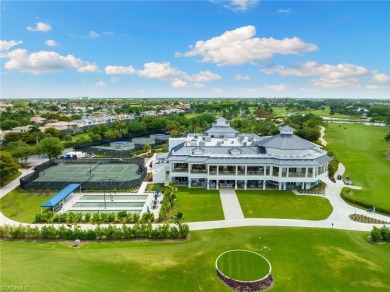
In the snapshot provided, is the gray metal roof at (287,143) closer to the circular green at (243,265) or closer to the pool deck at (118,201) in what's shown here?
the pool deck at (118,201)

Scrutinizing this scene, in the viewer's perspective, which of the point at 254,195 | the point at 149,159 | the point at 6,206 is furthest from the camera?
the point at 149,159

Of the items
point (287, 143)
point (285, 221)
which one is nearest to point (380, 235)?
point (285, 221)

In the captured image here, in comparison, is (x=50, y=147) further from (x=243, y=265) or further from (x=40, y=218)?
(x=243, y=265)

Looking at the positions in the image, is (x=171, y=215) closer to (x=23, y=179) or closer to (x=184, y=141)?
(x=184, y=141)

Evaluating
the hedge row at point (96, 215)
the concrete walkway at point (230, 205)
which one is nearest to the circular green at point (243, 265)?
the concrete walkway at point (230, 205)

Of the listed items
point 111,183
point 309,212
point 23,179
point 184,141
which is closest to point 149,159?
point 184,141

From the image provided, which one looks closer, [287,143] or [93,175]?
[287,143]

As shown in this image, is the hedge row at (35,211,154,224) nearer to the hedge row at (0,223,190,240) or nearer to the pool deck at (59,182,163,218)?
the pool deck at (59,182,163,218)
